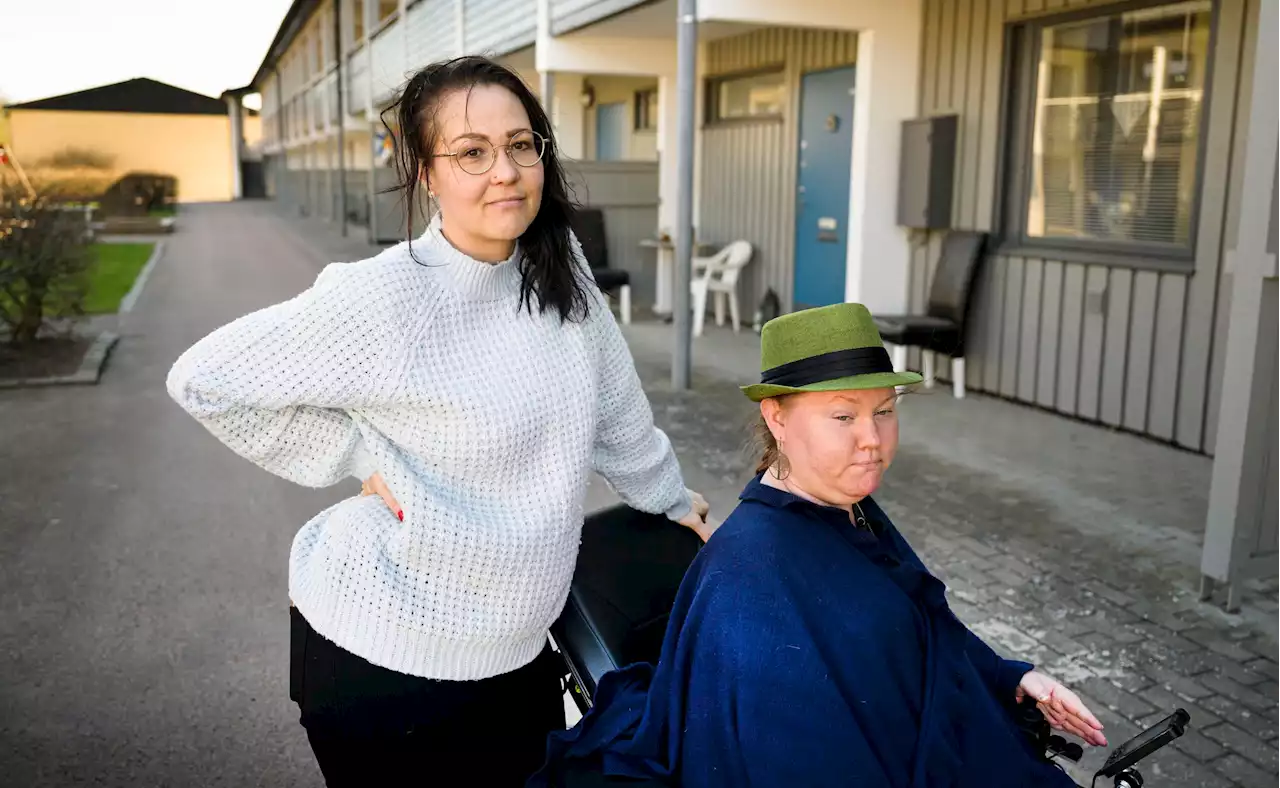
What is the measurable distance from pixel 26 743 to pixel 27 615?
1171 millimetres

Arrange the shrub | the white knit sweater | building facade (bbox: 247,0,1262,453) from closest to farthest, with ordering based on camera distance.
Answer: the white knit sweater → building facade (bbox: 247,0,1262,453) → the shrub

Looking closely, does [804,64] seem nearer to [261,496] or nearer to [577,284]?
[261,496]

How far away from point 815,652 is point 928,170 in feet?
23.6

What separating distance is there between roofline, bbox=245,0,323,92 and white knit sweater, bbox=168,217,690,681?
119ft

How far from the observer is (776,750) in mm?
1674

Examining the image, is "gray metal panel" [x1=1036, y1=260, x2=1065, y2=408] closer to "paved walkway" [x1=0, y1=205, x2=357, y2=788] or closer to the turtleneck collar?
"paved walkway" [x1=0, y1=205, x2=357, y2=788]

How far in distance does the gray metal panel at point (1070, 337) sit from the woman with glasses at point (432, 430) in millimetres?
6186

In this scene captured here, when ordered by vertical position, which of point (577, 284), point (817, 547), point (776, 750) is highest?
point (577, 284)

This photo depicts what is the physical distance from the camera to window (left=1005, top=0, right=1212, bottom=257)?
6691mm

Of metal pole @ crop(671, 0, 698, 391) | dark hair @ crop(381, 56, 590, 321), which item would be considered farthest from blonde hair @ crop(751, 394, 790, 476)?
metal pole @ crop(671, 0, 698, 391)

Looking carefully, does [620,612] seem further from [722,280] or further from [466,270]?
[722,280]

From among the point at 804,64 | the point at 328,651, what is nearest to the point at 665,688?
the point at 328,651

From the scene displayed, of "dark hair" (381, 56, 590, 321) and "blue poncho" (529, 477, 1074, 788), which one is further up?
"dark hair" (381, 56, 590, 321)

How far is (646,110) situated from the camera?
15734 mm
